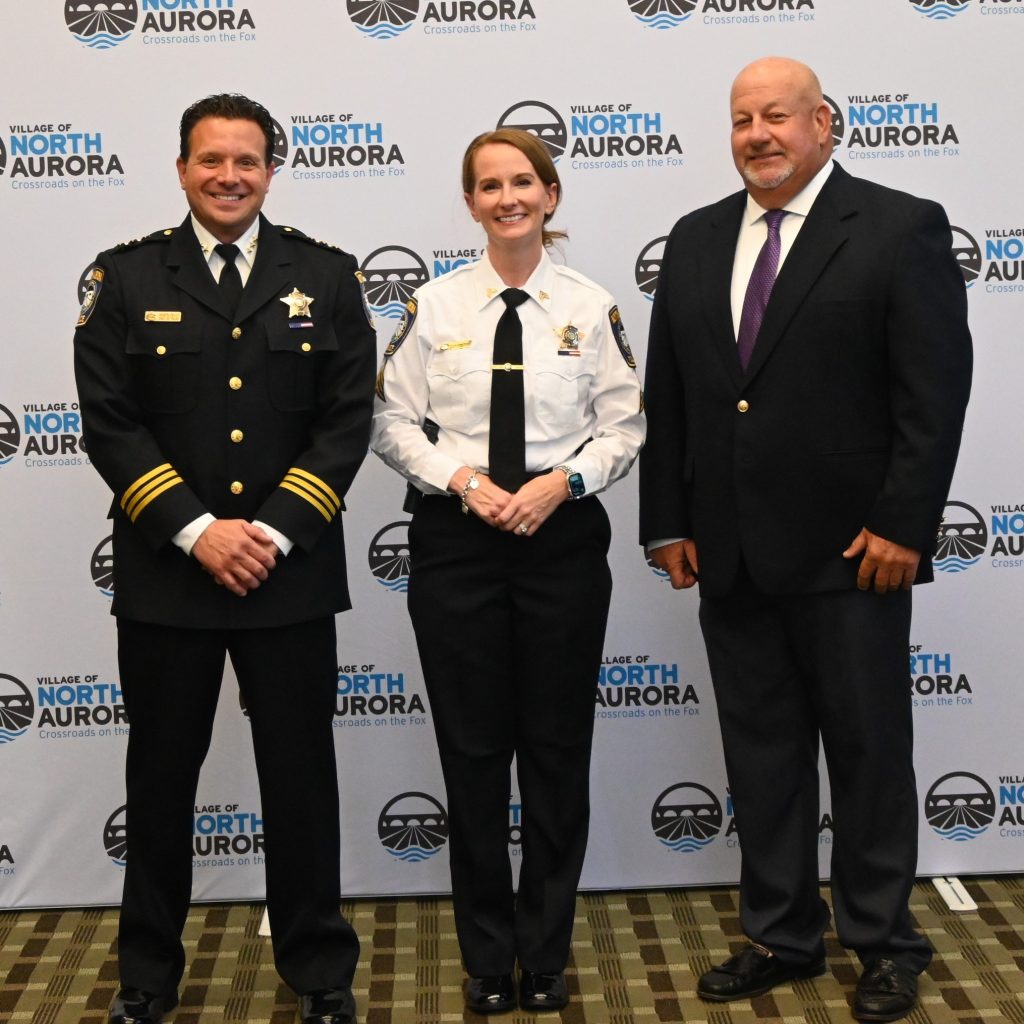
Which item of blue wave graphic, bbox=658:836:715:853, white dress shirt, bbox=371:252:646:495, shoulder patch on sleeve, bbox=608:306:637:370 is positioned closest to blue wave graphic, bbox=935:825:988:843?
blue wave graphic, bbox=658:836:715:853

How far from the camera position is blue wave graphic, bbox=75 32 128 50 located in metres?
3.16

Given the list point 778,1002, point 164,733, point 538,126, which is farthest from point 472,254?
point 778,1002

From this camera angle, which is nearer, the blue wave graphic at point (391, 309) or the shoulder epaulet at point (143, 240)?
the shoulder epaulet at point (143, 240)

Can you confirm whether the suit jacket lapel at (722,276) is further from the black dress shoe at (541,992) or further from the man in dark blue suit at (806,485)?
the black dress shoe at (541,992)

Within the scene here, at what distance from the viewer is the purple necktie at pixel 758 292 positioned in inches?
101

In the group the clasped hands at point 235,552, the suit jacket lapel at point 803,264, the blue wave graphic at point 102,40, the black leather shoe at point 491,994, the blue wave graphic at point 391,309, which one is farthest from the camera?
the blue wave graphic at point 391,309

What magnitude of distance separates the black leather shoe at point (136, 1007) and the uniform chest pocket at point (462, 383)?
1.24 metres

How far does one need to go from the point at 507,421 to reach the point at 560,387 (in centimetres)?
12

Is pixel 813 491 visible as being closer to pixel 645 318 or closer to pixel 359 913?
pixel 645 318

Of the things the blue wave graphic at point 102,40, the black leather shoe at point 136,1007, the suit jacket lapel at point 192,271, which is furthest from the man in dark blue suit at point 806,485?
the blue wave graphic at point 102,40

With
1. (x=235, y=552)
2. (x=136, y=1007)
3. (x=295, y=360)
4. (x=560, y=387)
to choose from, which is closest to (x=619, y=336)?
(x=560, y=387)

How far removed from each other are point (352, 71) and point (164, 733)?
160 centimetres

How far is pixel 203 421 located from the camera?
2477mm

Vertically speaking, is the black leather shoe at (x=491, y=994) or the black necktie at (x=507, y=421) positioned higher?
the black necktie at (x=507, y=421)
